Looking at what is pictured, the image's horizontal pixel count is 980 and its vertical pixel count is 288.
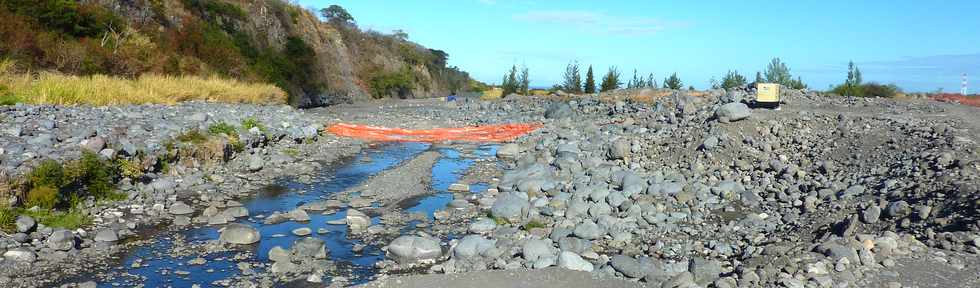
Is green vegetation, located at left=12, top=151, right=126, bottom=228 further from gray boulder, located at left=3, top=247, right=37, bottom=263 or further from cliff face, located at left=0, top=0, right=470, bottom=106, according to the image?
cliff face, located at left=0, top=0, right=470, bottom=106

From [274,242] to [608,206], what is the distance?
14.3 ft

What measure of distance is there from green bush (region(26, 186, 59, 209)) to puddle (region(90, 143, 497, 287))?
4.64ft

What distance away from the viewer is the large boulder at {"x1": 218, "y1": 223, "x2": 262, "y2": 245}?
24.3 feet

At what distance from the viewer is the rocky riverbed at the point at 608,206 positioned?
20.7ft

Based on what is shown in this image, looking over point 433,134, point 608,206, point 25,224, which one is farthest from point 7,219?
point 433,134

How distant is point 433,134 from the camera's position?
20188 mm

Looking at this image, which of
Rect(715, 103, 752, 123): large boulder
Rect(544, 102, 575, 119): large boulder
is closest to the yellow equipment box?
Rect(715, 103, 752, 123): large boulder

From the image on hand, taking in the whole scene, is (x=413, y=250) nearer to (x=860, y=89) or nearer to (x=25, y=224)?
(x=25, y=224)

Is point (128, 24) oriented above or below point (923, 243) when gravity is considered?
above

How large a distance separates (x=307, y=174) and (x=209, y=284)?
6501mm

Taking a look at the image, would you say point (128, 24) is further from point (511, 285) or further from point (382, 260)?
point (511, 285)

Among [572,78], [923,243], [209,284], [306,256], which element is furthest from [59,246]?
[572,78]

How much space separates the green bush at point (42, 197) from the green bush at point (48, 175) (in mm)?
80

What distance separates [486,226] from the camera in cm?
848
